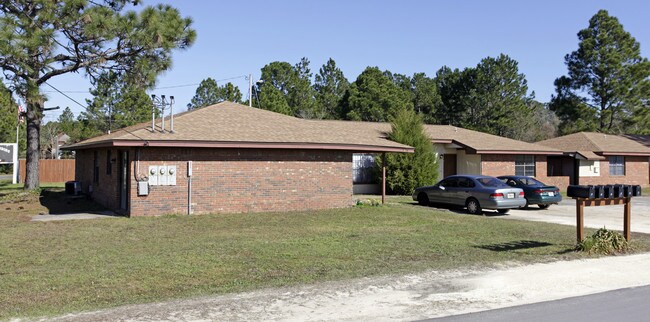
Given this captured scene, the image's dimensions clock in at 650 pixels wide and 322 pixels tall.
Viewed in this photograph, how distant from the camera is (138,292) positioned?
7.68 metres

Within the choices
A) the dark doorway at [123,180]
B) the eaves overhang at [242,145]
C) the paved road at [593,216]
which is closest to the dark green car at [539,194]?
the paved road at [593,216]

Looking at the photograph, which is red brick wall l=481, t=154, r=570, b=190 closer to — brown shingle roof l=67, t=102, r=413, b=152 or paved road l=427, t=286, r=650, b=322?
brown shingle roof l=67, t=102, r=413, b=152

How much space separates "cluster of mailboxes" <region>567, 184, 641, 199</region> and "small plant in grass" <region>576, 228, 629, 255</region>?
2.73 feet

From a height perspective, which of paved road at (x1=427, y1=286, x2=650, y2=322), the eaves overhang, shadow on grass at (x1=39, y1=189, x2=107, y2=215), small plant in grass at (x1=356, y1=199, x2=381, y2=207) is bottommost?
paved road at (x1=427, y1=286, x2=650, y2=322)

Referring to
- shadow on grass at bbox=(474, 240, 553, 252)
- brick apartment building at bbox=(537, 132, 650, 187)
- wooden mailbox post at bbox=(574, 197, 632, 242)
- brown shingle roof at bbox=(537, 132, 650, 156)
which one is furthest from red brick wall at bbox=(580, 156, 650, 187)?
shadow on grass at bbox=(474, 240, 553, 252)

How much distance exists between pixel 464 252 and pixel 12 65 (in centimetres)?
1683

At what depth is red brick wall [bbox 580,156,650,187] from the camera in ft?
113

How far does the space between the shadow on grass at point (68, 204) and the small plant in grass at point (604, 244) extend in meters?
14.7

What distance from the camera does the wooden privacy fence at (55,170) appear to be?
Answer: 44.9m

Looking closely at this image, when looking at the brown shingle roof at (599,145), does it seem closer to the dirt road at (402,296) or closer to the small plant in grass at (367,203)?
the small plant in grass at (367,203)

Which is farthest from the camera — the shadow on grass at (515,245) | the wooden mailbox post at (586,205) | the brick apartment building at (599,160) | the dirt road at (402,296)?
the brick apartment building at (599,160)

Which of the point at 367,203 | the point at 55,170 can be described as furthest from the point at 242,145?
the point at 55,170

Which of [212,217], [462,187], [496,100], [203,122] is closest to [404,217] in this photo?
[462,187]

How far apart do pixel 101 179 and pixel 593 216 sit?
1810cm
